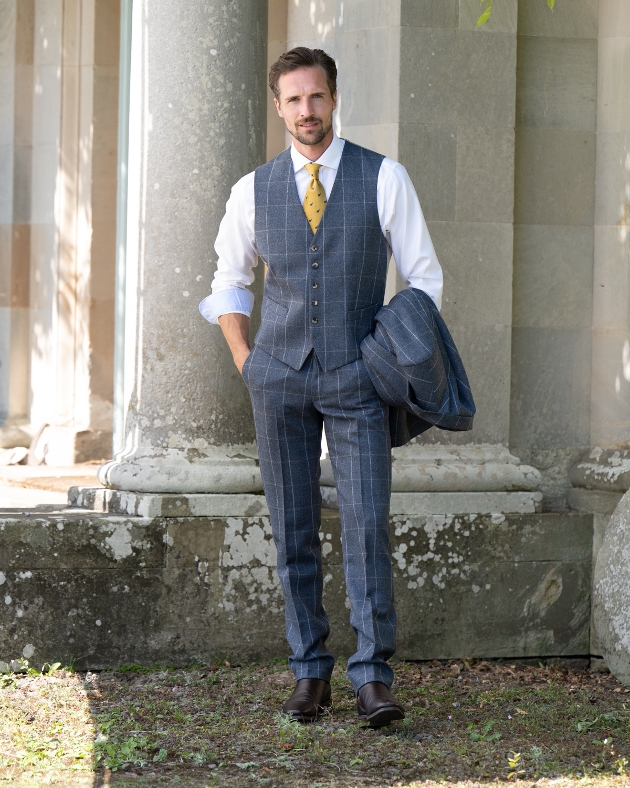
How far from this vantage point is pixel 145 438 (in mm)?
4273

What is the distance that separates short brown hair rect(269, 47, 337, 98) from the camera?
129 inches

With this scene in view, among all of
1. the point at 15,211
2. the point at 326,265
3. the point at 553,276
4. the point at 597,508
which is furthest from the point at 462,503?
the point at 15,211

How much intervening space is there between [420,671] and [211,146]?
2.00 meters

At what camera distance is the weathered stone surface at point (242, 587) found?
3.96 metres

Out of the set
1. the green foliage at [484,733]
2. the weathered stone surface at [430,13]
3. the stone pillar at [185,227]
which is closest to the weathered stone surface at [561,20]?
the weathered stone surface at [430,13]

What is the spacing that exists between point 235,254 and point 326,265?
0.38 m

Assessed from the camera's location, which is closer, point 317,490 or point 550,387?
point 317,490

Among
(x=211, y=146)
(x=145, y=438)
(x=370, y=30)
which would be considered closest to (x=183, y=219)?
(x=211, y=146)

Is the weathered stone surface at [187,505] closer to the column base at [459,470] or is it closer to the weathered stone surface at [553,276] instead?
the column base at [459,470]

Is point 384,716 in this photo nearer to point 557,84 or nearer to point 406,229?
point 406,229

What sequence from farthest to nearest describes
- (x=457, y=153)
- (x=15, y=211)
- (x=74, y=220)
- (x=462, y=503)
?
(x=15, y=211) → (x=74, y=220) → (x=457, y=153) → (x=462, y=503)

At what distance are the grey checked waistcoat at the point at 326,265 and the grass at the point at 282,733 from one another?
1033 millimetres

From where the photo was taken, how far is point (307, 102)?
327 centimetres

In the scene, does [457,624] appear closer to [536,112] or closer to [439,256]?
[439,256]
